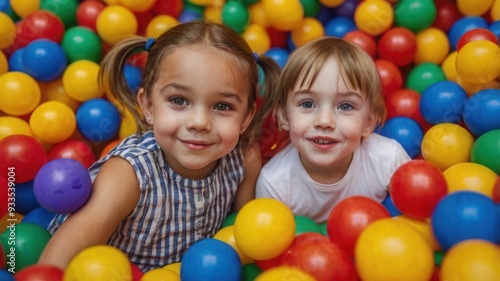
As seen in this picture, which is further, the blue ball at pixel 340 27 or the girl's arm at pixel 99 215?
the blue ball at pixel 340 27

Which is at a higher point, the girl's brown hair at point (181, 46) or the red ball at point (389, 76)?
the girl's brown hair at point (181, 46)

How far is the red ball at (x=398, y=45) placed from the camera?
1.66 meters

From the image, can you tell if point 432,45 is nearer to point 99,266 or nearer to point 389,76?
point 389,76

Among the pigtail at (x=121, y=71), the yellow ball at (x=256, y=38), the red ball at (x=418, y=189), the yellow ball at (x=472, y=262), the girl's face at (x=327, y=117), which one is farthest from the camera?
the yellow ball at (x=256, y=38)

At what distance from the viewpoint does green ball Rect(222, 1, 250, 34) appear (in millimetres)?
1696

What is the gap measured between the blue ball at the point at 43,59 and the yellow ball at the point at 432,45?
1183mm

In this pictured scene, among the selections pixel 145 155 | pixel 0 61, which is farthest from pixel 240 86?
pixel 0 61

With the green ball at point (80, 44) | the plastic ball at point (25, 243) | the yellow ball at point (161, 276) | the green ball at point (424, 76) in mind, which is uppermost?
the green ball at point (80, 44)

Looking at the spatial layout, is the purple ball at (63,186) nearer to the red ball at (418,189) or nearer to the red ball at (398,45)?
the red ball at (418,189)

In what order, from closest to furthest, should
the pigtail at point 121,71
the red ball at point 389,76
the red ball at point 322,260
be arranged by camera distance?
the red ball at point 322,260
the pigtail at point 121,71
the red ball at point 389,76

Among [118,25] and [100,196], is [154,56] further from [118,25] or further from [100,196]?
[118,25]

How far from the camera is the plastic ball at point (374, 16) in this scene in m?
1.66

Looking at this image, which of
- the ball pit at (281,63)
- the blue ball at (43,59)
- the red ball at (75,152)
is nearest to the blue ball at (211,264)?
the ball pit at (281,63)

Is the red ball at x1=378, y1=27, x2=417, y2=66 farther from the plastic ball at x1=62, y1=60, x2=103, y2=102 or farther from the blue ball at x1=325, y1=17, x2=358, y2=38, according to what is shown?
the plastic ball at x1=62, y1=60, x2=103, y2=102
